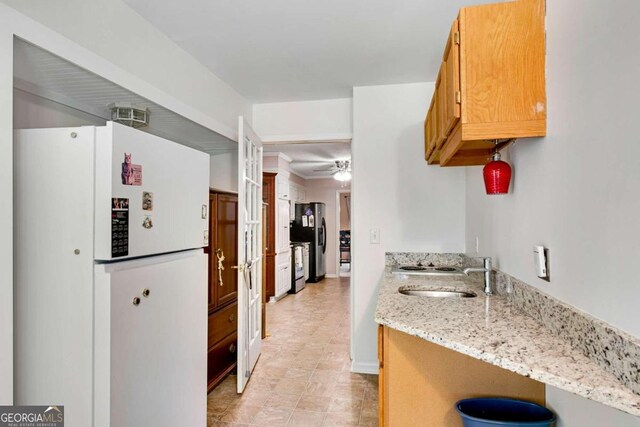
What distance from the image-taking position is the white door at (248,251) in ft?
8.86

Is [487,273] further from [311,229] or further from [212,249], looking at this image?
[311,229]

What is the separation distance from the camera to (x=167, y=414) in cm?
164

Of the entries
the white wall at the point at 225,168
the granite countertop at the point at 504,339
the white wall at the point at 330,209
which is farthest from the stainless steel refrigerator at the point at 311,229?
the granite countertop at the point at 504,339

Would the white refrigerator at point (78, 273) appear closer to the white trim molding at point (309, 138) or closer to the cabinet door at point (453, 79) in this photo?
the cabinet door at point (453, 79)

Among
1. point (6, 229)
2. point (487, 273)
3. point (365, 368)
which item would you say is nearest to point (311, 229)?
point (365, 368)

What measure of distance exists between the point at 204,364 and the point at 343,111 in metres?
2.36

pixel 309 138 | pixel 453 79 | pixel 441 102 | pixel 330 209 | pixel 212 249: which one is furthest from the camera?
pixel 330 209

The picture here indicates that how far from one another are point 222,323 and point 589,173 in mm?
2575

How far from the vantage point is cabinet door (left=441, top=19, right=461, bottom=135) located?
1358 mm

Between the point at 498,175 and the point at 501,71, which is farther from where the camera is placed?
the point at 498,175

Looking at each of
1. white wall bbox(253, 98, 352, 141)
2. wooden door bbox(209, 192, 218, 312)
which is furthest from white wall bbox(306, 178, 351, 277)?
wooden door bbox(209, 192, 218, 312)

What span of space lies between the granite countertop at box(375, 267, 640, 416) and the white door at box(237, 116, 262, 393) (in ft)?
4.18

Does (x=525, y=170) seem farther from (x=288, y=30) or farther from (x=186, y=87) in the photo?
(x=186, y=87)

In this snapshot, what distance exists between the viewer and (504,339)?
1.12m
